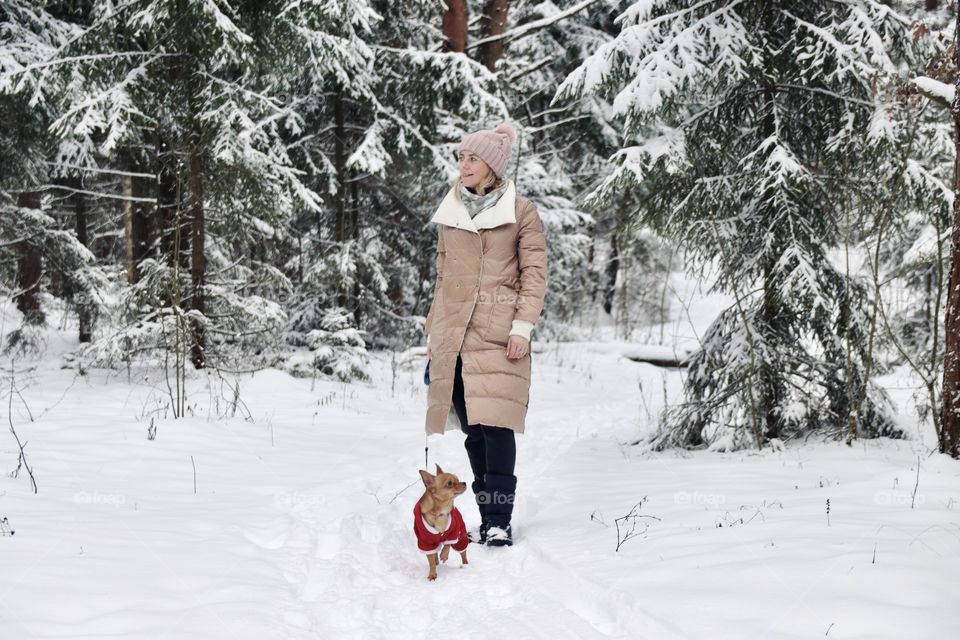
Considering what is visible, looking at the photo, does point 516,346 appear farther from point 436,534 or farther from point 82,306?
point 82,306

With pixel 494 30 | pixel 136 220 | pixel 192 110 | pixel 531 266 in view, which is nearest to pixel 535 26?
pixel 494 30

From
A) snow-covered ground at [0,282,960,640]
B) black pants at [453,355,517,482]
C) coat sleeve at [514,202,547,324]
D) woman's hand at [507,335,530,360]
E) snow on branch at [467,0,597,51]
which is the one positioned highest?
snow on branch at [467,0,597,51]

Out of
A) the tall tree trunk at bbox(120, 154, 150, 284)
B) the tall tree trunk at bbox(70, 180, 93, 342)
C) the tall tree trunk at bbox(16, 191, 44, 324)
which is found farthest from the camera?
the tall tree trunk at bbox(120, 154, 150, 284)

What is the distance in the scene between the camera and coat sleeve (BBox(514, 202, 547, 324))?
3.68 meters

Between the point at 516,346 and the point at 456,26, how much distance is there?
8658mm

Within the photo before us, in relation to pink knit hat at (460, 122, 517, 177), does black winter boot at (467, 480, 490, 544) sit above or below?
below

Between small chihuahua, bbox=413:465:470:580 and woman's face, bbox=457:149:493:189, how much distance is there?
1.63m

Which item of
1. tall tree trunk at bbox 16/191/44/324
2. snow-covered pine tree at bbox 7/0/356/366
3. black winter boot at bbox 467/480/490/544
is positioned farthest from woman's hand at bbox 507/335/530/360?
tall tree trunk at bbox 16/191/44/324

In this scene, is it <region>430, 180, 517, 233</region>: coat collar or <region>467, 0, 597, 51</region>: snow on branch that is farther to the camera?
<region>467, 0, 597, 51</region>: snow on branch

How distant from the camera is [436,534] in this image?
10.8 feet

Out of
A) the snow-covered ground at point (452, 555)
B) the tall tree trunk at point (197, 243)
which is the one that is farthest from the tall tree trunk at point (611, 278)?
the snow-covered ground at point (452, 555)

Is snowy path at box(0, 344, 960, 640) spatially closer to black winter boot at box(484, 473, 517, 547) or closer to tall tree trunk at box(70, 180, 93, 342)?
black winter boot at box(484, 473, 517, 547)

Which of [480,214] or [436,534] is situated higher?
[480,214]

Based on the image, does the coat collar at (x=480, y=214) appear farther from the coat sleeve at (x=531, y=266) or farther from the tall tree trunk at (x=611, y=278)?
the tall tree trunk at (x=611, y=278)
